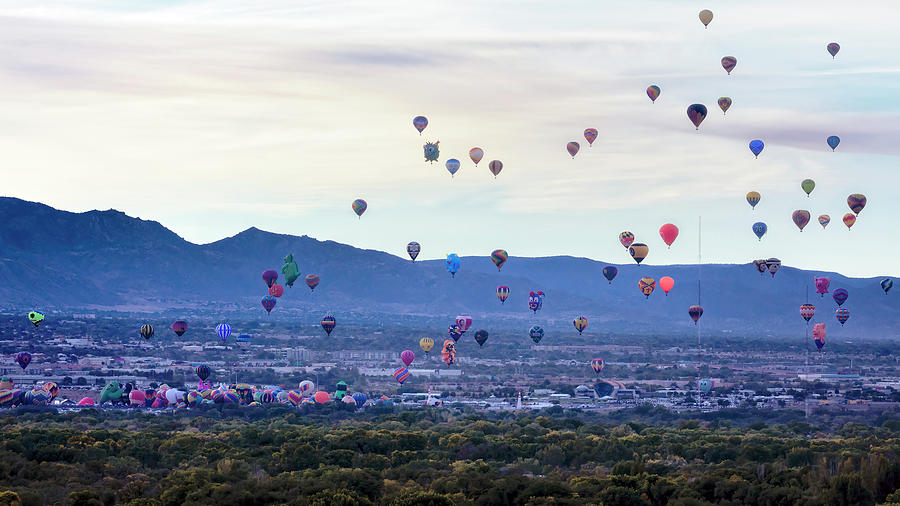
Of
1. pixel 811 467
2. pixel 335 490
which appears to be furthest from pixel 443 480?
pixel 811 467

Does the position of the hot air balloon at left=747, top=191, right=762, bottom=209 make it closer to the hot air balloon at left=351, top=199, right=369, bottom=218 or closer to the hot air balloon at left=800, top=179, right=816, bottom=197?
the hot air balloon at left=800, top=179, right=816, bottom=197

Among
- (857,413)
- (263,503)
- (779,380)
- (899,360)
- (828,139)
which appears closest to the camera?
(263,503)

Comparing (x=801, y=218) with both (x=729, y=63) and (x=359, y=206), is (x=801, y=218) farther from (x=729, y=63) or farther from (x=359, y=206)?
(x=359, y=206)

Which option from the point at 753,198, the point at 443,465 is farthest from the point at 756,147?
the point at 443,465

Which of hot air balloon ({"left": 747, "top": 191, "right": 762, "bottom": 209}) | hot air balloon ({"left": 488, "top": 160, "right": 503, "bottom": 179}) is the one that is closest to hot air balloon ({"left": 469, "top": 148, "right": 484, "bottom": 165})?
hot air balloon ({"left": 488, "top": 160, "right": 503, "bottom": 179})

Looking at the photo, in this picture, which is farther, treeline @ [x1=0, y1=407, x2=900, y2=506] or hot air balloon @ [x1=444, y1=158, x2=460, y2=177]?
hot air balloon @ [x1=444, y1=158, x2=460, y2=177]

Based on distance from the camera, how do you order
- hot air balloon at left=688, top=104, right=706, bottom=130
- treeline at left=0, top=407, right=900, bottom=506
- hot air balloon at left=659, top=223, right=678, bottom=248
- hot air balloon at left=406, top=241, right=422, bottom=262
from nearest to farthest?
treeline at left=0, top=407, right=900, bottom=506 < hot air balloon at left=688, top=104, right=706, bottom=130 < hot air balloon at left=659, top=223, right=678, bottom=248 < hot air balloon at left=406, top=241, right=422, bottom=262

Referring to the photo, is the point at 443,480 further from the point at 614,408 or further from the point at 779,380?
the point at 779,380
